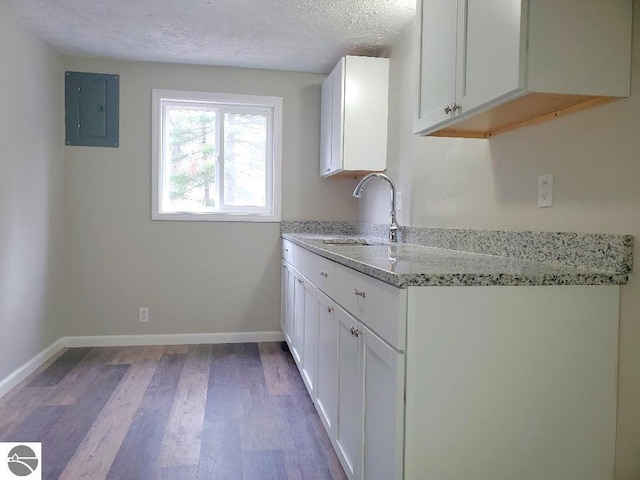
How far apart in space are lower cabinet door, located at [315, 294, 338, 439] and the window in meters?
1.78

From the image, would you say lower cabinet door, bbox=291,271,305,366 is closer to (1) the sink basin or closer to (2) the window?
(1) the sink basin

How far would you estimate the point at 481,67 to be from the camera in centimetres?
143

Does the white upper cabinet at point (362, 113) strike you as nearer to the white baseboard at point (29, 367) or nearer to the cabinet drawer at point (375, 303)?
the cabinet drawer at point (375, 303)

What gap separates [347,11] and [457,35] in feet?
4.01

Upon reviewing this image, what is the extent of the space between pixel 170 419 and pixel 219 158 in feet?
6.92

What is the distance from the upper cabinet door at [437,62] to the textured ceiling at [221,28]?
0.82 meters

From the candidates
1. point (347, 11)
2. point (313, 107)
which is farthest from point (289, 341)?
point (347, 11)

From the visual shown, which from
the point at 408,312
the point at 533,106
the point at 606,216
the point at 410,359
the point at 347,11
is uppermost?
the point at 347,11

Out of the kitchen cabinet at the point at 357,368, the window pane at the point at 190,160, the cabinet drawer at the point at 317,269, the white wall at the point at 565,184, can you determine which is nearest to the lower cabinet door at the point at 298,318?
the cabinet drawer at the point at 317,269

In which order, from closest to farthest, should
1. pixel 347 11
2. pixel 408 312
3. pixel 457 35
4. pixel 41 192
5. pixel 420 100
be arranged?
1. pixel 408 312
2. pixel 457 35
3. pixel 420 100
4. pixel 347 11
5. pixel 41 192

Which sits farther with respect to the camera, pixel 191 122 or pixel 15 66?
pixel 191 122

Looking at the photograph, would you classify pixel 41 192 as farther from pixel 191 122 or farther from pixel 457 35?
pixel 457 35

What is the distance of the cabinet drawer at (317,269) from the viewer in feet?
6.55

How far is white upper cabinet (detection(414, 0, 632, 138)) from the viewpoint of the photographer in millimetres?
1259
